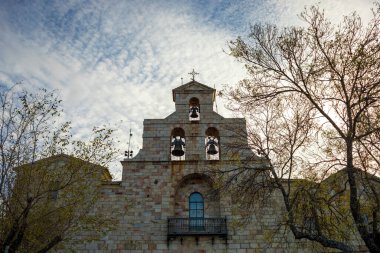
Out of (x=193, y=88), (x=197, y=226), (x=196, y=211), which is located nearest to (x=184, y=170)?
(x=196, y=211)

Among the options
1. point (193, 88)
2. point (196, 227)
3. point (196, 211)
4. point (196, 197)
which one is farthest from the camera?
point (193, 88)

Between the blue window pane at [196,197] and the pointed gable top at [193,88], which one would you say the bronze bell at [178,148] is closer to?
the blue window pane at [196,197]

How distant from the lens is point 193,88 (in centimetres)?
1981

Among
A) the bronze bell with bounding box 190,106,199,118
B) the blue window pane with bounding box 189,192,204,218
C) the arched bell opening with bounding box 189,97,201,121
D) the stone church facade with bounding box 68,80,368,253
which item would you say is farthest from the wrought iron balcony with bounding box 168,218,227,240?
the bronze bell with bounding box 190,106,199,118

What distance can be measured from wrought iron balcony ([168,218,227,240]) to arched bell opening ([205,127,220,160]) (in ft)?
9.54

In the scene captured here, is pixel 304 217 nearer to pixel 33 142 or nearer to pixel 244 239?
pixel 244 239

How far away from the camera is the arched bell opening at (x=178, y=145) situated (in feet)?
60.4

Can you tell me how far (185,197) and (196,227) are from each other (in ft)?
4.85

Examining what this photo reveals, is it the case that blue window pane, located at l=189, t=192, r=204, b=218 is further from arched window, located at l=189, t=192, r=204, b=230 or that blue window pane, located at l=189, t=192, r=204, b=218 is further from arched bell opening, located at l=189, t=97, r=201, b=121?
arched bell opening, located at l=189, t=97, r=201, b=121

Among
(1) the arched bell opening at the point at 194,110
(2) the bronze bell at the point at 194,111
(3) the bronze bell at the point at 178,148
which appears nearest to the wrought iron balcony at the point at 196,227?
(3) the bronze bell at the point at 178,148

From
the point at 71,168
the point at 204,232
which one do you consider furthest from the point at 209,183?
the point at 71,168

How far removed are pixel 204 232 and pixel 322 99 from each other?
7842 millimetres

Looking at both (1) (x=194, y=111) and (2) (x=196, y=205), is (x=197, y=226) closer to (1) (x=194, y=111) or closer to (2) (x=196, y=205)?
(2) (x=196, y=205)

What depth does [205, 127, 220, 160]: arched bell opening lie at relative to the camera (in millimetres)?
18391
